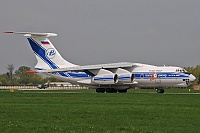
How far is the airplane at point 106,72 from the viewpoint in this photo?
52688 millimetres

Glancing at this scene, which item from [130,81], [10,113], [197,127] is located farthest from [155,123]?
[130,81]

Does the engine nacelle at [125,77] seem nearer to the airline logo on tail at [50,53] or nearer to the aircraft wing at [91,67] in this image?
the aircraft wing at [91,67]

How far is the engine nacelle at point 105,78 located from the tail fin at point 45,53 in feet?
17.1

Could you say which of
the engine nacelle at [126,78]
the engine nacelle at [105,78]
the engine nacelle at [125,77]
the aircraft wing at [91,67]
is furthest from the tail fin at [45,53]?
the engine nacelle at [126,78]

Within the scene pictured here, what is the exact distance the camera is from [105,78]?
54.8 m

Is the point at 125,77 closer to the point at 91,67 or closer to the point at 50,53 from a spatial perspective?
the point at 91,67

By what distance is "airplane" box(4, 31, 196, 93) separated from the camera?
52.7 metres

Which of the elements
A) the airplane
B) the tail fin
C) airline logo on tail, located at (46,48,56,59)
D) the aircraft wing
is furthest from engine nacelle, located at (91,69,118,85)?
airline logo on tail, located at (46,48,56,59)

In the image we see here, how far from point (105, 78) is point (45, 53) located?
27.0ft

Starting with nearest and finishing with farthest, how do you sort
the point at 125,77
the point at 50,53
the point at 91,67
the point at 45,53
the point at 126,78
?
the point at 126,78, the point at 125,77, the point at 91,67, the point at 45,53, the point at 50,53

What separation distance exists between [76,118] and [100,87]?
123 ft

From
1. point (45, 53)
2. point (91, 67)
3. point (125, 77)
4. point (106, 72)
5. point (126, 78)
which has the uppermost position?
point (45, 53)

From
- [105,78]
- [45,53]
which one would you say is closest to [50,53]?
[45,53]

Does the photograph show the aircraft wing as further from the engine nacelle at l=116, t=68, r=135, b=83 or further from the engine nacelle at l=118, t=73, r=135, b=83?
the engine nacelle at l=118, t=73, r=135, b=83
